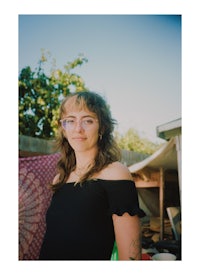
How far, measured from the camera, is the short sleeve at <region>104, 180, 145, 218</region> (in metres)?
2.46

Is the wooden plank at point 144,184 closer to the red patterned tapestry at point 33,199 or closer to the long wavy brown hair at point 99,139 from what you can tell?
the long wavy brown hair at point 99,139

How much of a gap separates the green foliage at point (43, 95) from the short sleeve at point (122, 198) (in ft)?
2.16

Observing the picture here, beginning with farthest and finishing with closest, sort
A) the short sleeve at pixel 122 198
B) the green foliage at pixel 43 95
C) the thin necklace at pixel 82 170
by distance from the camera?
the green foliage at pixel 43 95
the thin necklace at pixel 82 170
the short sleeve at pixel 122 198

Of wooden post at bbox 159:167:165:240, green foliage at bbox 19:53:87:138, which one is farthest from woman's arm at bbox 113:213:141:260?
green foliage at bbox 19:53:87:138

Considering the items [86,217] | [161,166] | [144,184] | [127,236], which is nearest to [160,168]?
[161,166]

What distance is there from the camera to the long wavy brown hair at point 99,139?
8.58 feet

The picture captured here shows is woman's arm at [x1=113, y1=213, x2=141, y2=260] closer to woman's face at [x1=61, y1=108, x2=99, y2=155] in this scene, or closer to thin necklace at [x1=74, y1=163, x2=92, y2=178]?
thin necklace at [x1=74, y1=163, x2=92, y2=178]

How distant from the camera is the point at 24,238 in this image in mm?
2637

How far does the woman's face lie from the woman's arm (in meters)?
0.57

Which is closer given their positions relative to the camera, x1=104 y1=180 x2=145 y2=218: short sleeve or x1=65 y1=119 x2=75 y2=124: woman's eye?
x1=104 y1=180 x2=145 y2=218: short sleeve

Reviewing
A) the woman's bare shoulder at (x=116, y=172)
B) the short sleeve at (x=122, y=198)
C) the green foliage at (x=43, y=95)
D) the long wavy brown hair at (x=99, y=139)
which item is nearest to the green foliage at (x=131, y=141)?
the long wavy brown hair at (x=99, y=139)

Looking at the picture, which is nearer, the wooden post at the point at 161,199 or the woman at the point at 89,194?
the woman at the point at 89,194
